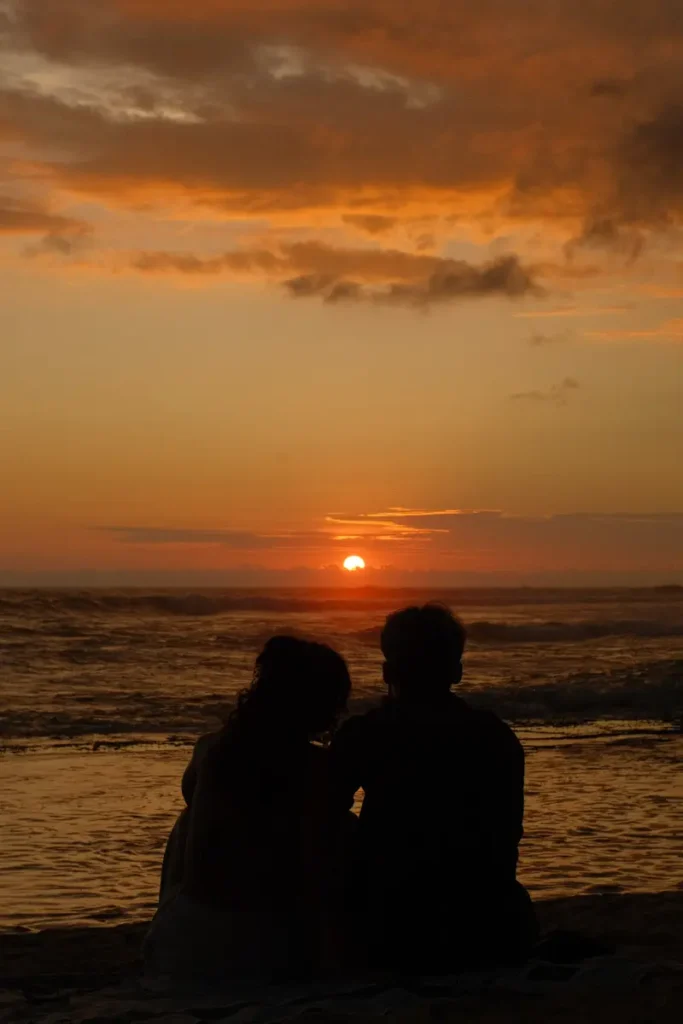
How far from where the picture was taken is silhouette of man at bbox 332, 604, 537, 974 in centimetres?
→ 413

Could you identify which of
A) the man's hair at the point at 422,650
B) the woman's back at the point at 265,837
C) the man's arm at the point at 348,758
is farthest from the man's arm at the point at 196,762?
the man's hair at the point at 422,650

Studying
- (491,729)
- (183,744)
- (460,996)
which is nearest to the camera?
(460,996)

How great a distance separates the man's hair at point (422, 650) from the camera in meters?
4.09

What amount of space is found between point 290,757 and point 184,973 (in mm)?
822

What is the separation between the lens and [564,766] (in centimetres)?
1138

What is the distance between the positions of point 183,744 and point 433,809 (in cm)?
934

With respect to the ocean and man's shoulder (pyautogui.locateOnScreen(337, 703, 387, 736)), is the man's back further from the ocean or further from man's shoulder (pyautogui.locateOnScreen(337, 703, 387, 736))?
the ocean

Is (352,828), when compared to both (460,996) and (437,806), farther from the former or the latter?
(460,996)

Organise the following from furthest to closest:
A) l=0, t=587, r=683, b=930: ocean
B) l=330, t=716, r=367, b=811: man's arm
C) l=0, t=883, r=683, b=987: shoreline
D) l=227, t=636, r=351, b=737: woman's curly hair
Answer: l=0, t=587, r=683, b=930: ocean → l=0, t=883, r=683, b=987: shoreline → l=330, t=716, r=367, b=811: man's arm → l=227, t=636, r=351, b=737: woman's curly hair

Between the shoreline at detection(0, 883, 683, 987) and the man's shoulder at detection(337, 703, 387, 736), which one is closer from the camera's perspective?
the man's shoulder at detection(337, 703, 387, 736)

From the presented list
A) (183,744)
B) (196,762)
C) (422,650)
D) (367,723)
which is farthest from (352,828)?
(183,744)

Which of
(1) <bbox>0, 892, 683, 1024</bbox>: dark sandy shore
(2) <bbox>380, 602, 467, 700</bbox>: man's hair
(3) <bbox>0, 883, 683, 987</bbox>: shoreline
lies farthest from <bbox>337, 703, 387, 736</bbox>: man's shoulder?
(3) <bbox>0, 883, 683, 987</bbox>: shoreline

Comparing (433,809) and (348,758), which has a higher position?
(348,758)

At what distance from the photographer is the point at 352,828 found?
430cm
